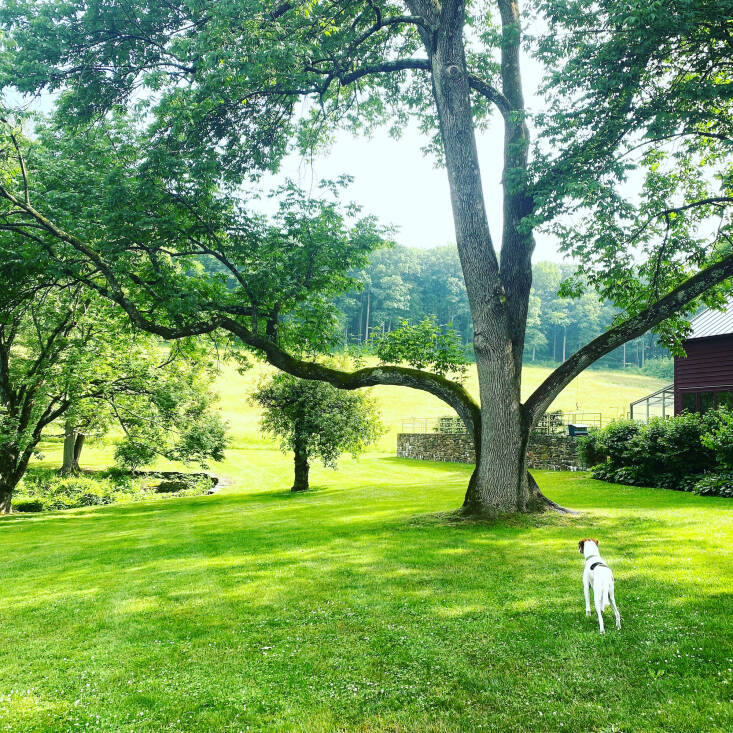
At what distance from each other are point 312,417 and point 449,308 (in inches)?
2629

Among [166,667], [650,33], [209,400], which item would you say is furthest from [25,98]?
[209,400]

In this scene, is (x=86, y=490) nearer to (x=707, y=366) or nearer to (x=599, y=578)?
(x=599, y=578)

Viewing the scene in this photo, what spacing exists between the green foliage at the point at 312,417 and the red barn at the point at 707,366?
1441 cm

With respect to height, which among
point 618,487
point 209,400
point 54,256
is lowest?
point 618,487

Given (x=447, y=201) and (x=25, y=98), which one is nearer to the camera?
(x=25, y=98)

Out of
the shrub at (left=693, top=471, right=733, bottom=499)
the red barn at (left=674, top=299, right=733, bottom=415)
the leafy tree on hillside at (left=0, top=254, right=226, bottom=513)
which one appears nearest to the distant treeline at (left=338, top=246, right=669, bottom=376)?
the red barn at (left=674, top=299, right=733, bottom=415)

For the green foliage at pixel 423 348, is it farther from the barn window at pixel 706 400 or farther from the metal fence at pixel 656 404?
the barn window at pixel 706 400

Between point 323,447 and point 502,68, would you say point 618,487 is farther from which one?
point 502,68

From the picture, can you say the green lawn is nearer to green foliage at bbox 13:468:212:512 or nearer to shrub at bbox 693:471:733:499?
shrub at bbox 693:471:733:499

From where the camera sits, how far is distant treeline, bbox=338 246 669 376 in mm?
79562

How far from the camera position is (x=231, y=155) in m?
11.6

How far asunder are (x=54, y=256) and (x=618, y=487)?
55.7ft

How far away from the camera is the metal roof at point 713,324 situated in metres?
21.5

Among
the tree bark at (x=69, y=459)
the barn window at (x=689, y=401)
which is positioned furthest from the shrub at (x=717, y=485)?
the tree bark at (x=69, y=459)
